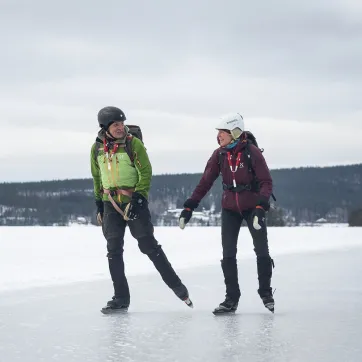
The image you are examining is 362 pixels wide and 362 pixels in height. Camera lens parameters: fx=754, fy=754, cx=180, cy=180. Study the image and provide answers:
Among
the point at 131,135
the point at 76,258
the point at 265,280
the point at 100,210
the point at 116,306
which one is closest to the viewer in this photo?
the point at 131,135

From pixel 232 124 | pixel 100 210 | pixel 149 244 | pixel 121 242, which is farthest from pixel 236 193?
pixel 100 210

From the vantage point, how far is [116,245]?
242 inches

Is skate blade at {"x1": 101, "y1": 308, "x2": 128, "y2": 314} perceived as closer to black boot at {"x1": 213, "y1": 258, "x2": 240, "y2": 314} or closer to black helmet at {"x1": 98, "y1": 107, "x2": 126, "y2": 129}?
black boot at {"x1": 213, "y1": 258, "x2": 240, "y2": 314}

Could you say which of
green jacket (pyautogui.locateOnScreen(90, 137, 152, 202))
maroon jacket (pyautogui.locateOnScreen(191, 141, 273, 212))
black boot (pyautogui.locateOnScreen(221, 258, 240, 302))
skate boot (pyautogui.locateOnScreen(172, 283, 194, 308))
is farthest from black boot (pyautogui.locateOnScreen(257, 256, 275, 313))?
green jacket (pyautogui.locateOnScreen(90, 137, 152, 202))

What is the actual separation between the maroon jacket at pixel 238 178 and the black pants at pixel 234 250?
93mm

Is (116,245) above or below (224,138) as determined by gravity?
below

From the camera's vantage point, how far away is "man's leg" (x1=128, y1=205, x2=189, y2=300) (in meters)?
6.02

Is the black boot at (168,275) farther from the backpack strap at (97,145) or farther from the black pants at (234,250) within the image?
the backpack strap at (97,145)

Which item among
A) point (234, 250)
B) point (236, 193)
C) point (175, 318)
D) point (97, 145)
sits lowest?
point (175, 318)

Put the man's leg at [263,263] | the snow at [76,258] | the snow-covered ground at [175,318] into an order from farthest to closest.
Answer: the snow at [76,258] → the man's leg at [263,263] → the snow-covered ground at [175,318]

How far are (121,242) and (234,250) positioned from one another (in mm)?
929

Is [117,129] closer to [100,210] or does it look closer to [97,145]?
[97,145]

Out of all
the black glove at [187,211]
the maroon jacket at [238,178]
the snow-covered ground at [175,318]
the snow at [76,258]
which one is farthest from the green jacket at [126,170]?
the snow at [76,258]

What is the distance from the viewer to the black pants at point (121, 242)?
238 inches
